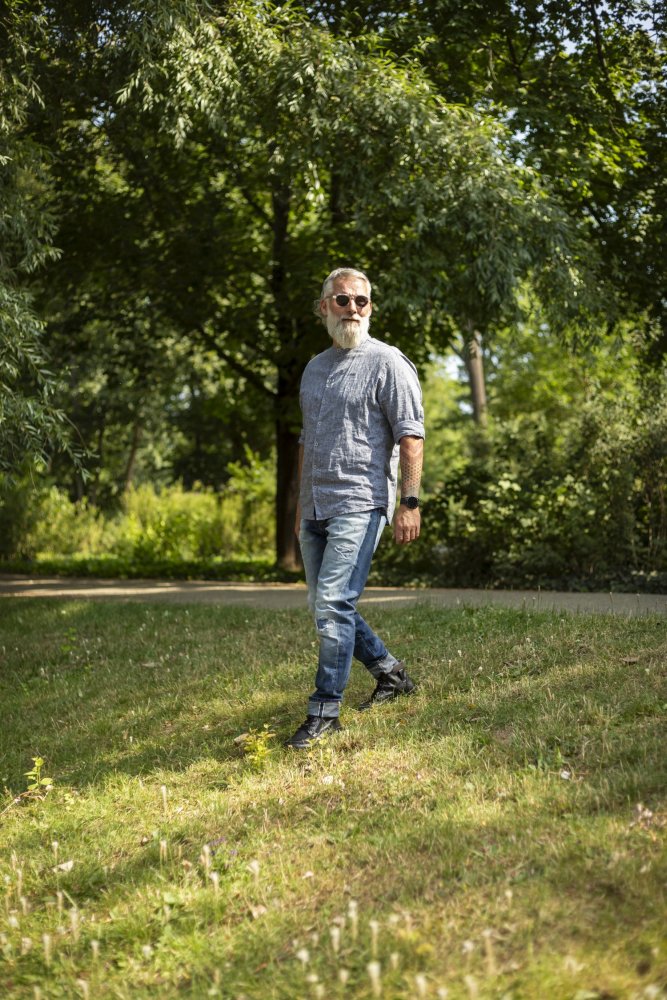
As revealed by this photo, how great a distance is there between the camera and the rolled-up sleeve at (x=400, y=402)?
4617mm

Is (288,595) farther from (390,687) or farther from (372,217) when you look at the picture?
(390,687)

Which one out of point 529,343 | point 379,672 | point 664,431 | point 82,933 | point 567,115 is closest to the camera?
point 82,933

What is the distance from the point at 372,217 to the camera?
32.8 ft

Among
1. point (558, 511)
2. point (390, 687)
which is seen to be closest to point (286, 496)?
point (558, 511)

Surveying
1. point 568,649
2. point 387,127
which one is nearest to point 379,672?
point 568,649

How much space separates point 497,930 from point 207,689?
3299 millimetres

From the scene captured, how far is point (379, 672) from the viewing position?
5125 millimetres

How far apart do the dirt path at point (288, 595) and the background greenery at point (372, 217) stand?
1.14 m

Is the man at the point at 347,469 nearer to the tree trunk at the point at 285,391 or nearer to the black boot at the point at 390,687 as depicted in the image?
the black boot at the point at 390,687

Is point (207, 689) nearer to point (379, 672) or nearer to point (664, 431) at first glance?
point (379, 672)

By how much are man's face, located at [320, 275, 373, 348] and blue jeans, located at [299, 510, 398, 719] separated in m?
0.85

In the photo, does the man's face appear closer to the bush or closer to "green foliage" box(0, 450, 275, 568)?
the bush

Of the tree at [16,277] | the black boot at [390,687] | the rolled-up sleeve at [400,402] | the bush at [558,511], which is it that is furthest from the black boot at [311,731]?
the bush at [558,511]

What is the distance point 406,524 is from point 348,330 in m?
0.98
